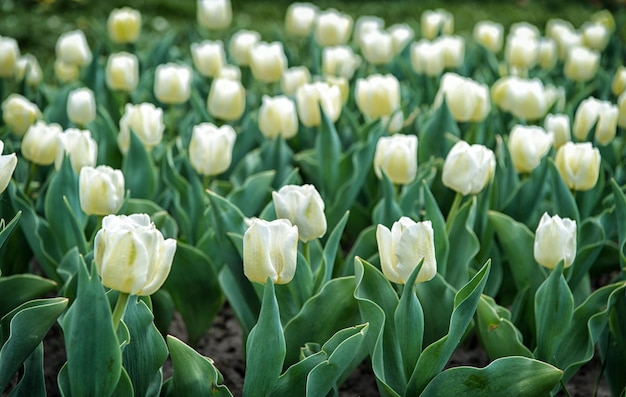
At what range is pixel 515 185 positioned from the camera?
2.43 meters

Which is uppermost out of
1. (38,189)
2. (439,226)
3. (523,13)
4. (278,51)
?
(439,226)

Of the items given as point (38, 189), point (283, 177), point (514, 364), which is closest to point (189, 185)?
point (283, 177)

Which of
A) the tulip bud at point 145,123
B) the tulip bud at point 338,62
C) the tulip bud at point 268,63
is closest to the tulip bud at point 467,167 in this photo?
the tulip bud at point 145,123

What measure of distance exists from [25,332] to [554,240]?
1.04 metres

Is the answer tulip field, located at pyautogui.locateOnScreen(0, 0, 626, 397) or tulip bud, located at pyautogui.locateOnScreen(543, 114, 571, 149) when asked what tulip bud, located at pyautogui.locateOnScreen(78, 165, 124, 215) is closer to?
tulip field, located at pyautogui.locateOnScreen(0, 0, 626, 397)

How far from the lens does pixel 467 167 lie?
1982 millimetres

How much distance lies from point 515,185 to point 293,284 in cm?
89

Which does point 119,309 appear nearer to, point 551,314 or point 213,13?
point 551,314

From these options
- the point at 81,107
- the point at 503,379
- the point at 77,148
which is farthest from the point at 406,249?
the point at 81,107

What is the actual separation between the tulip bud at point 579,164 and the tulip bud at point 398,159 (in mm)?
372

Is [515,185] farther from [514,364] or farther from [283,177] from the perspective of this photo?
[514,364]

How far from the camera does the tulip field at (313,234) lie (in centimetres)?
154

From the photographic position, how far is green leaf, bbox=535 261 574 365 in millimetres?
1764

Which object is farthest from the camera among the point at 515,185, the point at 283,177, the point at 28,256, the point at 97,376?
the point at 283,177
